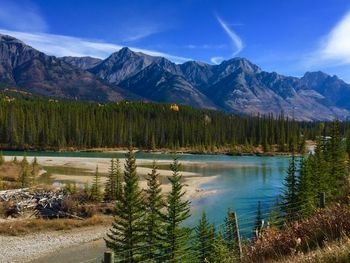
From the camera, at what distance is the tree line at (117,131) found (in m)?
152

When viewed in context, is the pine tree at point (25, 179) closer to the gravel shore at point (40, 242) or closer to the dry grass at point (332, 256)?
the gravel shore at point (40, 242)

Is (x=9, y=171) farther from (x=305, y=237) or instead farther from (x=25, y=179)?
(x=305, y=237)

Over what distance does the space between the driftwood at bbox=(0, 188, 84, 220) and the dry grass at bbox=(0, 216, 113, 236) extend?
1.45m

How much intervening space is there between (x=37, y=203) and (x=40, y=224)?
203 inches

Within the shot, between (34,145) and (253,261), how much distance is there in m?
149

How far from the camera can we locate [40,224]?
36562 mm

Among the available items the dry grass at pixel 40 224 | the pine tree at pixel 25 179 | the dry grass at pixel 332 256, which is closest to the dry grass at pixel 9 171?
the pine tree at pixel 25 179

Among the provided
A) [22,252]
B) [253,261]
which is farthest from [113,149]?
[253,261]

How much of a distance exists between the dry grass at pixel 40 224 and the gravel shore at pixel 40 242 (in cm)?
88

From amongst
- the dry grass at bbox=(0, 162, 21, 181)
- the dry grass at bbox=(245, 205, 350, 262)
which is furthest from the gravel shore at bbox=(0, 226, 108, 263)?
the dry grass at bbox=(0, 162, 21, 181)

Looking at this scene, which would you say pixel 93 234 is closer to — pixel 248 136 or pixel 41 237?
pixel 41 237

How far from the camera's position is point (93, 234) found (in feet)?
115

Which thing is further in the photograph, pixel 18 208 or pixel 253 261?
pixel 18 208

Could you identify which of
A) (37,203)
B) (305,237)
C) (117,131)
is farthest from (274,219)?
(117,131)
